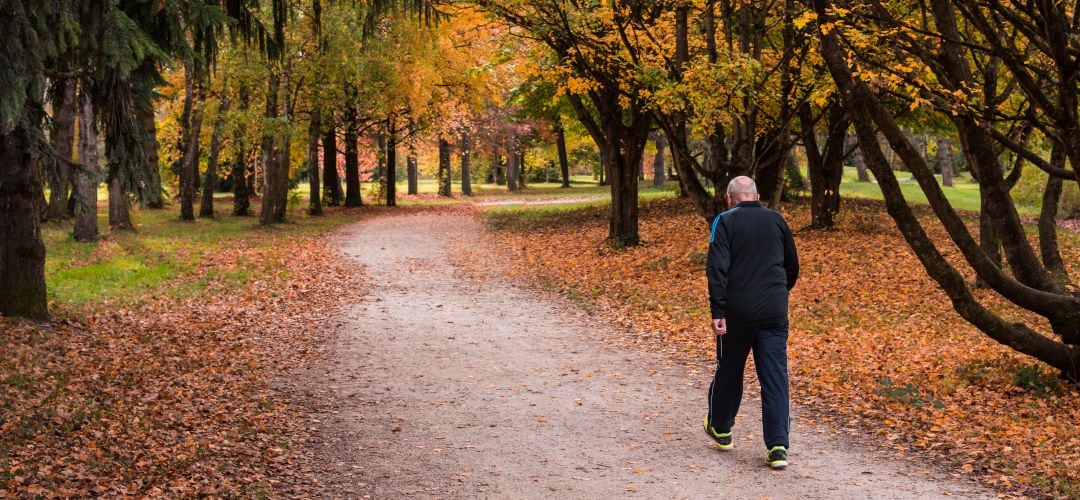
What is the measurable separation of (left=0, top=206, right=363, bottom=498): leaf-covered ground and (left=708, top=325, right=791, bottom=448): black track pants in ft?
9.92

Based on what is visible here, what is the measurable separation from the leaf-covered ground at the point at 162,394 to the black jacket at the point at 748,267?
3194 millimetres

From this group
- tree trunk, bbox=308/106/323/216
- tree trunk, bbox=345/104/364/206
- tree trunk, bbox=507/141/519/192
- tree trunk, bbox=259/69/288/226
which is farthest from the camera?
tree trunk, bbox=507/141/519/192

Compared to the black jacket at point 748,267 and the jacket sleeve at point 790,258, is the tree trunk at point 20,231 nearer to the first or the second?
the black jacket at point 748,267

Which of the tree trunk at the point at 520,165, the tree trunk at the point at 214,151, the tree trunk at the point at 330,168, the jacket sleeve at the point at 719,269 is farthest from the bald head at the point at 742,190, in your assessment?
the tree trunk at the point at 520,165

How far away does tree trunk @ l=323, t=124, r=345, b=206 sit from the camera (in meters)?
35.8

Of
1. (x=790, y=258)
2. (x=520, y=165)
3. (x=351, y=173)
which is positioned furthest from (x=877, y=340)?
(x=520, y=165)

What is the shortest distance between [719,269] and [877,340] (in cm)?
513

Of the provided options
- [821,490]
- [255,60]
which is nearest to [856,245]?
[821,490]

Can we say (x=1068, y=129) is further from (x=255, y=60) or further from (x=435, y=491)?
(x=255, y=60)

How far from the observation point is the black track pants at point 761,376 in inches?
239

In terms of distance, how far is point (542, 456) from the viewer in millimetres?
6383

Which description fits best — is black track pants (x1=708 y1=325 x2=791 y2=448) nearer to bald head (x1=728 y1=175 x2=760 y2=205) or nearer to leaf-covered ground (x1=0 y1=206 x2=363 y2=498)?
bald head (x1=728 y1=175 x2=760 y2=205)

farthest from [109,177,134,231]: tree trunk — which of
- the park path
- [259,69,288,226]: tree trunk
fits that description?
the park path

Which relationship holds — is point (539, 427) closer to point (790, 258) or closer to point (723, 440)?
point (723, 440)
